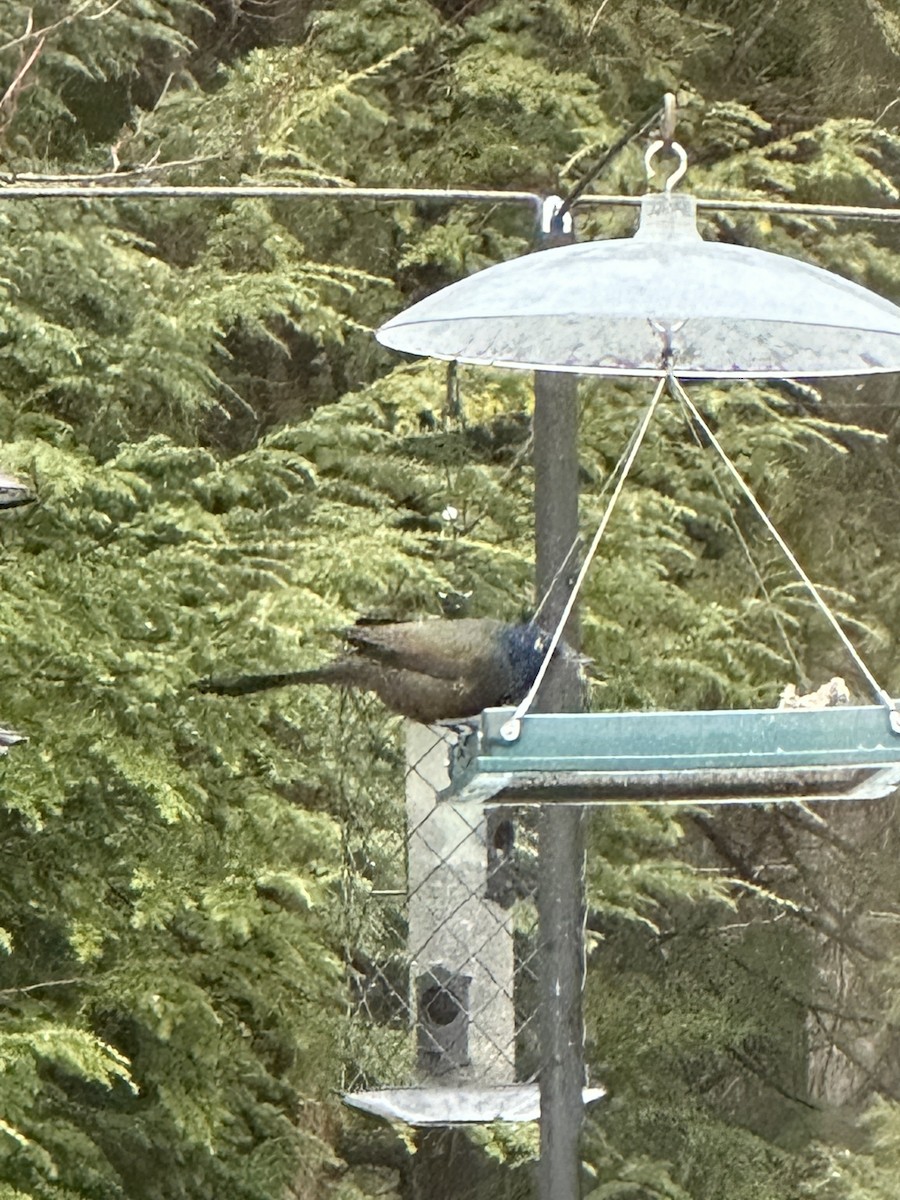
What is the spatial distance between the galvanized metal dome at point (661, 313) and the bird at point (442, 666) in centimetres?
50

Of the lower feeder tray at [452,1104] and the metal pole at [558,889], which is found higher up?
the metal pole at [558,889]

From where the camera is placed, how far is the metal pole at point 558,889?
2.65m

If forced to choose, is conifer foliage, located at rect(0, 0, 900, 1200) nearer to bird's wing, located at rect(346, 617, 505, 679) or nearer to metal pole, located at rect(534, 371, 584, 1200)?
bird's wing, located at rect(346, 617, 505, 679)

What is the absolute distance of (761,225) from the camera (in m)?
5.01

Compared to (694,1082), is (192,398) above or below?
above

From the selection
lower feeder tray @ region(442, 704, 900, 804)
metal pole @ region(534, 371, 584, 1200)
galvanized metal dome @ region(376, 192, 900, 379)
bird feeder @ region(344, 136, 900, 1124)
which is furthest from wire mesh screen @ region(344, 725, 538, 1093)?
lower feeder tray @ region(442, 704, 900, 804)

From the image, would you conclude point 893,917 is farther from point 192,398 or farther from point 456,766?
point 456,766

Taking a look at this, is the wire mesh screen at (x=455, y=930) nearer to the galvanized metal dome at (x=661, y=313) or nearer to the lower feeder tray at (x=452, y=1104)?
the lower feeder tray at (x=452, y=1104)

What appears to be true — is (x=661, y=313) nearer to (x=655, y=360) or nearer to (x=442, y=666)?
(x=655, y=360)

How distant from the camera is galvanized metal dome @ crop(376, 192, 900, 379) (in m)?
1.73

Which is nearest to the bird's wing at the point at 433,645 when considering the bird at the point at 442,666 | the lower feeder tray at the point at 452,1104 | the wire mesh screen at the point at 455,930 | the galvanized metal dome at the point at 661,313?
the bird at the point at 442,666

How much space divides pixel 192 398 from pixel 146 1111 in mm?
1843

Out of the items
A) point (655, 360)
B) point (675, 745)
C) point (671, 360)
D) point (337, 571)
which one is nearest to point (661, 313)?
point (675, 745)

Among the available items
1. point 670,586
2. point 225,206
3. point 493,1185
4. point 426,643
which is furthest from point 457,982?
point 225,206
